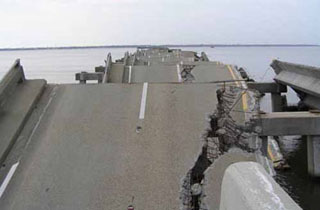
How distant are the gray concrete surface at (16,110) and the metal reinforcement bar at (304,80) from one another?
14.1 meters

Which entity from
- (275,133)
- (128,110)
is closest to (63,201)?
(128,110)

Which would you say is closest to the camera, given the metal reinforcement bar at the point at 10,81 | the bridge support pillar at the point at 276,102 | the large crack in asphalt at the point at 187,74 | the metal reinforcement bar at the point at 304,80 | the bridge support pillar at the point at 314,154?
the metal reinforcement bar at the point at 10,81

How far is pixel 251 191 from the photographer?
252 centimetres

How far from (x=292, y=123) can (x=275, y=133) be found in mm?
753

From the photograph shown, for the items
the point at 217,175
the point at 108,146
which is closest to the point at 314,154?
the point at 217,175

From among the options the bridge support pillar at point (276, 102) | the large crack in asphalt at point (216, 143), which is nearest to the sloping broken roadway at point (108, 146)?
the large crack in asphalt at point (216, 143)

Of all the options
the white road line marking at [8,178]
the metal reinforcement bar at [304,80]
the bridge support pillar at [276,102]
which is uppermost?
the bridge support pillar at [276,102]

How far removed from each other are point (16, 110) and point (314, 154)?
10.8 meters

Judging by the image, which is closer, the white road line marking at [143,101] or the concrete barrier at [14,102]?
the concrete barrier at [14,102]

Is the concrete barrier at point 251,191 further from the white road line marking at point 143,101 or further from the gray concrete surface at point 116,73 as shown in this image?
the gray concrete surface at point 116,73

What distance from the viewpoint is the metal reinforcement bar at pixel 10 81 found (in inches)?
371

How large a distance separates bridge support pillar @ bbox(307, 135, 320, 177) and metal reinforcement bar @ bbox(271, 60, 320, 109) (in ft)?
17.5

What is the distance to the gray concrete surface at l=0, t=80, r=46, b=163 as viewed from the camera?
8133 mm

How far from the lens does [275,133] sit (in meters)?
13.7
